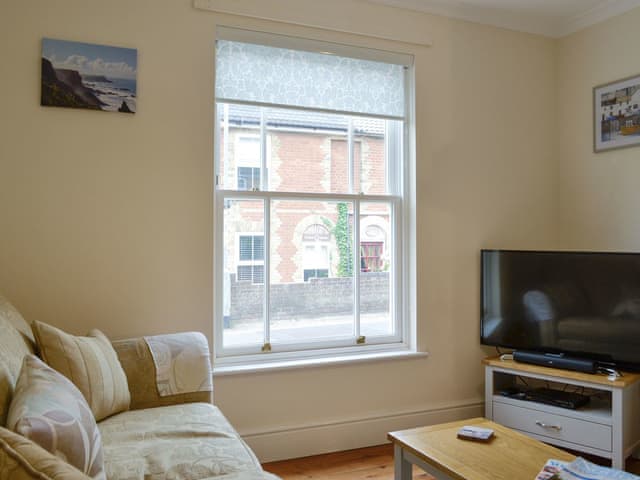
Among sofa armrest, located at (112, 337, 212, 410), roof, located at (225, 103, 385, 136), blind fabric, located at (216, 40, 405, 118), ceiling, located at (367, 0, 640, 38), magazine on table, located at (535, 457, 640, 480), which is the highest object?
ceiling, located at (367, 0, 640, 38)

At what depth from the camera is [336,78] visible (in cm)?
301

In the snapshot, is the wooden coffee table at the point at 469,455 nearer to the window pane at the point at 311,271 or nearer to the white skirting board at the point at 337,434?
the white skirting board at the point at 337,434

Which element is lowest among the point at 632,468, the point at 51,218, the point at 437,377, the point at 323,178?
the point at 632,468

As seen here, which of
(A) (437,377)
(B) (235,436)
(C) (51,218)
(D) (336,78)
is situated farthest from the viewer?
(A) (437,377)

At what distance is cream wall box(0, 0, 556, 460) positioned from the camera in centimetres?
240

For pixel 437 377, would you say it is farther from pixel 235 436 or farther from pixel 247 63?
pixel 247 63

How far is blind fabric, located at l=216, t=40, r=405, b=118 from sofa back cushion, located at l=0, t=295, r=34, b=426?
4.88ft

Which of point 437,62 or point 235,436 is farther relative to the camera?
point 437,62

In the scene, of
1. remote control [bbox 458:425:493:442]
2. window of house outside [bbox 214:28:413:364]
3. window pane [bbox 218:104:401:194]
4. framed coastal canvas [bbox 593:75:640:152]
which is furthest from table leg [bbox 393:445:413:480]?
framed coastal canvas [bbox 593:75:640:152]

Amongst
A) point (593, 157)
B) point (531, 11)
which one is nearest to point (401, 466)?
point (593, 157)

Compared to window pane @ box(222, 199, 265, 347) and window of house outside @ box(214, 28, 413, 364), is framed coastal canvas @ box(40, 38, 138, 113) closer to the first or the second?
window of house outside @ box(214, 28, 413, 364)

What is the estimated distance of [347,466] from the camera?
274 cm

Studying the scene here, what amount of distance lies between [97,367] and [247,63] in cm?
178

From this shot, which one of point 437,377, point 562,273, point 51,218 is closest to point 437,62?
point 562,273
